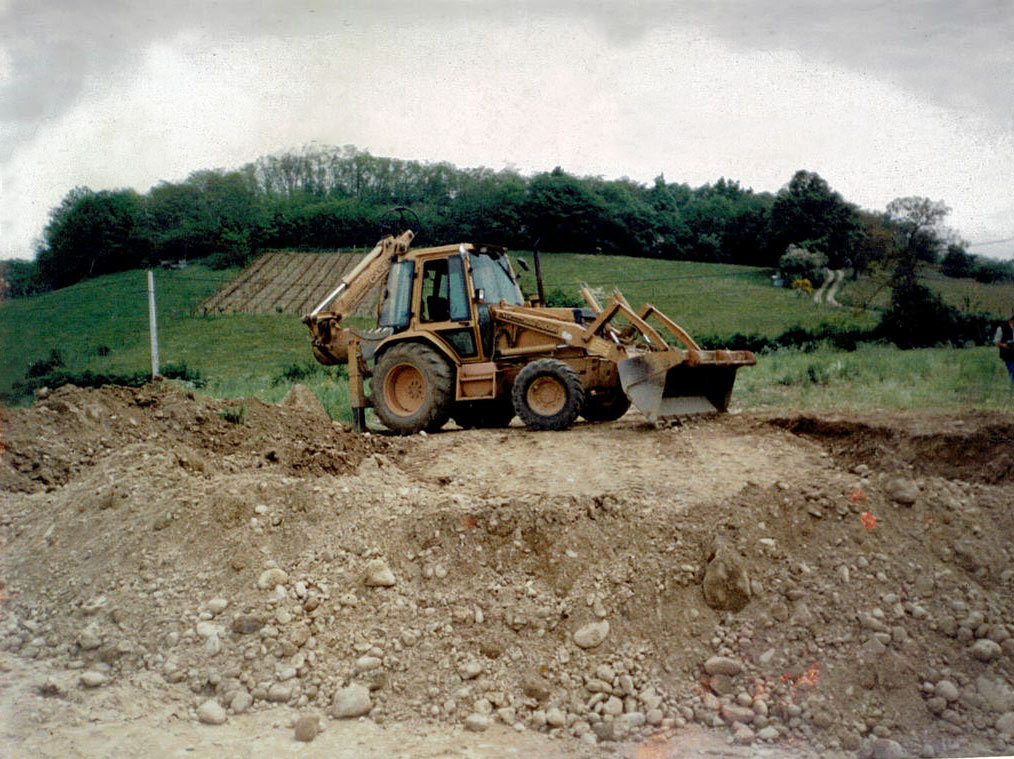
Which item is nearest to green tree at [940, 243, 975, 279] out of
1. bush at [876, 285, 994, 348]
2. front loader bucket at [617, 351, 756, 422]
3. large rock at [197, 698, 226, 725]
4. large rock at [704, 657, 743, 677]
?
bush at [876, 285, 994, 348]

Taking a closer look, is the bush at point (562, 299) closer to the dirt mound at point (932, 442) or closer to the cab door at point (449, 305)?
the cab door at point (449, 305)

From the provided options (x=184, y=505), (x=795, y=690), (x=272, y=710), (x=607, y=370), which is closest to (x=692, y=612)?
(x=795, y=690)

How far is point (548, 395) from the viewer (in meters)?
8.25

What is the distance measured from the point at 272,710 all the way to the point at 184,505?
1.69 meters

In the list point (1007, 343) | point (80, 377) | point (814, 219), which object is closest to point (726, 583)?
point (1007, 343)

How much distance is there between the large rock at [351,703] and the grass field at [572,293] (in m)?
3.55

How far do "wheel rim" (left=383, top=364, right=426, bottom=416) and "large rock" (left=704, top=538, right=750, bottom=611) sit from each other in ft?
17.4

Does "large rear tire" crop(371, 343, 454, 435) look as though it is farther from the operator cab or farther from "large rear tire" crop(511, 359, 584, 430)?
"large rear tire" crop(511, 359, 584, 430)

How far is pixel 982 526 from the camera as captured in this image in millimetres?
4363

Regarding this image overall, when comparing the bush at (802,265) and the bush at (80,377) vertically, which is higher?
the bush at (802,265)

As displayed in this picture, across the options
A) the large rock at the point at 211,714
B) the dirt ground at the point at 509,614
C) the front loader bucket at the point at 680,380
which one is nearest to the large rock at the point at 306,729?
the dirt ground at the point at 509,614

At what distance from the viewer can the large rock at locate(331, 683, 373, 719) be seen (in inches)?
145

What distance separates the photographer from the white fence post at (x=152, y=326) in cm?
731

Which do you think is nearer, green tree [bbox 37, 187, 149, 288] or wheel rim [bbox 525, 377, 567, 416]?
green tree [bbox 37, 187, 149, 288]
